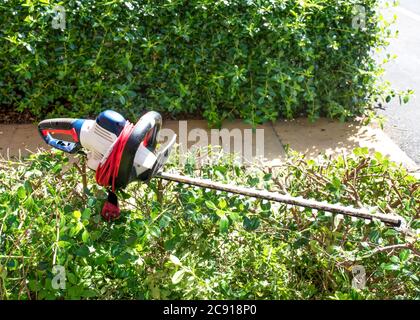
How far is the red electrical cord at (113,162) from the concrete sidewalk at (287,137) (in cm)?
261

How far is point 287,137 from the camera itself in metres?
5.23

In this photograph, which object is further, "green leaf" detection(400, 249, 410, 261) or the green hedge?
the green hedge

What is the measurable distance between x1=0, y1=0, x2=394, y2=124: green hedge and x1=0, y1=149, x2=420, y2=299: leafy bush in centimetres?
232

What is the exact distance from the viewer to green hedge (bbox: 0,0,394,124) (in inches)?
191

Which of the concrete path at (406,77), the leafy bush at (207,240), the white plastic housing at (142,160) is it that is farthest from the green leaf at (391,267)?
the concrete path at (406,77)

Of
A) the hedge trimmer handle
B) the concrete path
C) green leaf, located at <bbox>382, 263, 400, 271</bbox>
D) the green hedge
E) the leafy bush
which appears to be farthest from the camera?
the concrete path

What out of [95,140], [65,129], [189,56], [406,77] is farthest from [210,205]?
[406,77]

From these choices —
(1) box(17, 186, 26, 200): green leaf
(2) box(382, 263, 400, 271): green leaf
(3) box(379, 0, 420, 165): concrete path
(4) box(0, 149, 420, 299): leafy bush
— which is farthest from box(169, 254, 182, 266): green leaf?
(3) box(379, 0, 420, 165): concrete path

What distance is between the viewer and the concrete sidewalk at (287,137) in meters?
5.00

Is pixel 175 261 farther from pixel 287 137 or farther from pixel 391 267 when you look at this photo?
pixel 287 137

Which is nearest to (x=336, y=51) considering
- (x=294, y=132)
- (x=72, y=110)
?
(x=294, y=132)

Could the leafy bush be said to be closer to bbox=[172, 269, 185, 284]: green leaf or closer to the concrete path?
bbox=[172, 269, 185, 284]: green leaf

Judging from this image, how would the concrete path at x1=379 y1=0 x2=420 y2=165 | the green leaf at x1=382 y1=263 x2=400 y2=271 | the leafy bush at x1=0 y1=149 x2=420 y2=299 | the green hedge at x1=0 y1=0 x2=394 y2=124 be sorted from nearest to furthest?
the green leaf at x1=382 y1=263 x2=400 y2=271, the leafy bush at x1=0 y1=149 x2=420 y2=299, the green hedge at x1=0 y1=0 x2=394 y2=124, the concrete path at x1=379 y1=0 x2=420 y2=165

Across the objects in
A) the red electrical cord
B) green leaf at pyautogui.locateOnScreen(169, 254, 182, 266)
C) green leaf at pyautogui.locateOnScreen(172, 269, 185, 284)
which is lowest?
green leaf at pyautogui.locateOnScreen(172, 269, 185, 284)
